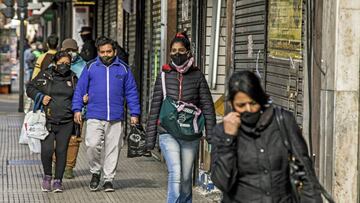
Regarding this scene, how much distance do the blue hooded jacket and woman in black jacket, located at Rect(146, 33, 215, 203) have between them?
77.0 inches

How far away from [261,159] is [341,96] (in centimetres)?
270

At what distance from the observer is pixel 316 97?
8.17 meters

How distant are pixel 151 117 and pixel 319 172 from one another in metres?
1.69

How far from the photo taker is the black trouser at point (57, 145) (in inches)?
449

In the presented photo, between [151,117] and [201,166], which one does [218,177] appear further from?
[201,166]

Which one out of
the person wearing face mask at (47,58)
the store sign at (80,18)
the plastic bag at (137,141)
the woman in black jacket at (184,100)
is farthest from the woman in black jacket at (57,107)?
the store sign at (80,18)

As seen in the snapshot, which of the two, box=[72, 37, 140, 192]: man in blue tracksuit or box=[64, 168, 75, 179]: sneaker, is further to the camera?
box=[64, 168, 75, 179]: sneaker

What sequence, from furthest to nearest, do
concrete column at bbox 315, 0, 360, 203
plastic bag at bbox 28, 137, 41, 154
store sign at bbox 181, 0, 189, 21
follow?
store sign at bbox 181, 0, 189, 21 < plastic bag at bbox 28, 137, 41, 154 < concrete column at bbox 315, 0, 360, 203

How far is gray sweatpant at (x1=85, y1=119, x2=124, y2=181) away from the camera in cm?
1107

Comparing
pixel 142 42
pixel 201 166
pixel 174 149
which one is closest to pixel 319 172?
pixel 174 149

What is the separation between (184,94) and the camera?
29.4 feet

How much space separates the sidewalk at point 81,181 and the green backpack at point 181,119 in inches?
85.3

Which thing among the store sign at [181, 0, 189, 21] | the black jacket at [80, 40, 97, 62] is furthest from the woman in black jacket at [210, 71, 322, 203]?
the black jacket at [80, 40, 97, 62]

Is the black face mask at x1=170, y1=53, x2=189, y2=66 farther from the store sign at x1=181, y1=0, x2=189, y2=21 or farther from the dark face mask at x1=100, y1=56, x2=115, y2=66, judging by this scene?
the store sign at x1=181, y1=0, x2=189, y2=21
